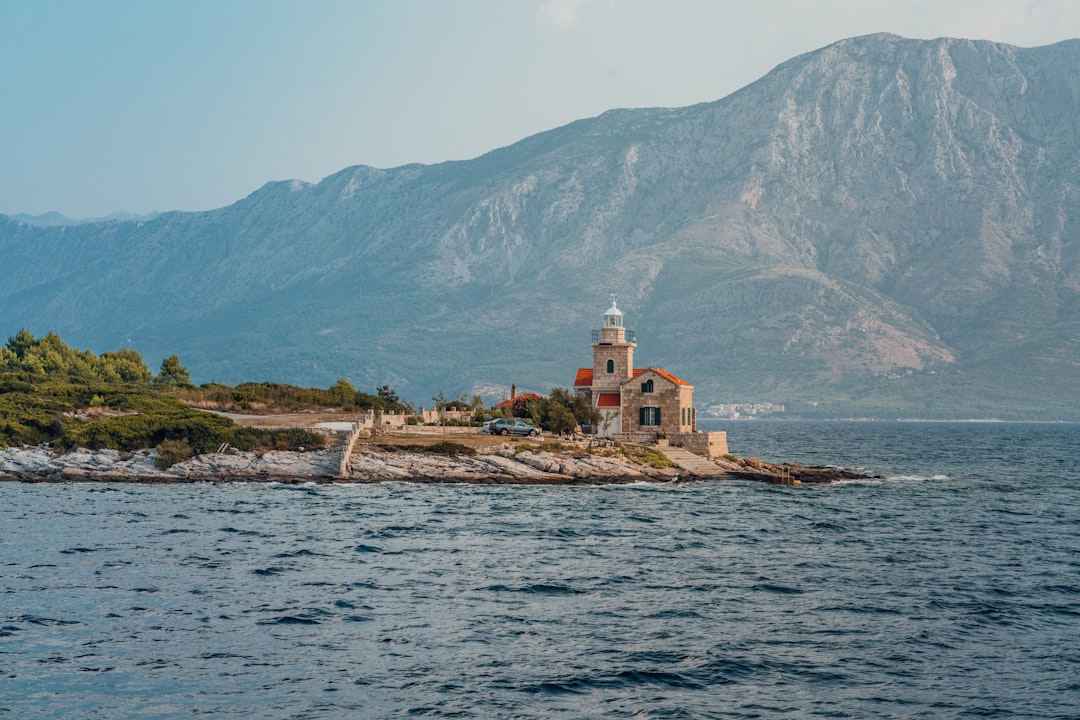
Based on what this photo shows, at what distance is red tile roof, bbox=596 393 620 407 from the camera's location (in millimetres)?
89938

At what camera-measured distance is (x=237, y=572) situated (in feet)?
132

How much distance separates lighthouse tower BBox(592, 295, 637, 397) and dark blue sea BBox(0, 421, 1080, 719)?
27.4m

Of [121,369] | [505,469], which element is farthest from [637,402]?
[121,369]

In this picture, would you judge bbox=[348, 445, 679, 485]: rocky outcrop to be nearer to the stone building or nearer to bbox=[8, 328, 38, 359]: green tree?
the stone building

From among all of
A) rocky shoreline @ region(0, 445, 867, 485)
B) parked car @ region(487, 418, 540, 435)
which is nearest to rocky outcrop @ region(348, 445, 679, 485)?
rocky shoreline @ region(0, 445, 867, 485)

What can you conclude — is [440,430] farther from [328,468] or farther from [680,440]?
[680,440]

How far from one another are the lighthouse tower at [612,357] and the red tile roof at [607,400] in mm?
434

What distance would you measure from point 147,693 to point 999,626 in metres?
23.6

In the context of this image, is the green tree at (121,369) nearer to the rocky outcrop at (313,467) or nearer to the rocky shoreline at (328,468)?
the rocky shoreline at (328,468)

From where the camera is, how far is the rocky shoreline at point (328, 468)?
7256 cm

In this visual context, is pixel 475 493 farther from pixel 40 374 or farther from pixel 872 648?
pixel 40 374

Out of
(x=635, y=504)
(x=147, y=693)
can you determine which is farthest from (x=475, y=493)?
(x=147, y=693)

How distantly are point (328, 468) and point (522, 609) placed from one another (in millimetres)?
40727

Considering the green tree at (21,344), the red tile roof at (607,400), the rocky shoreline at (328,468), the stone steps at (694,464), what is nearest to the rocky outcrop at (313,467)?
the rocky shoreline at (328,468)
